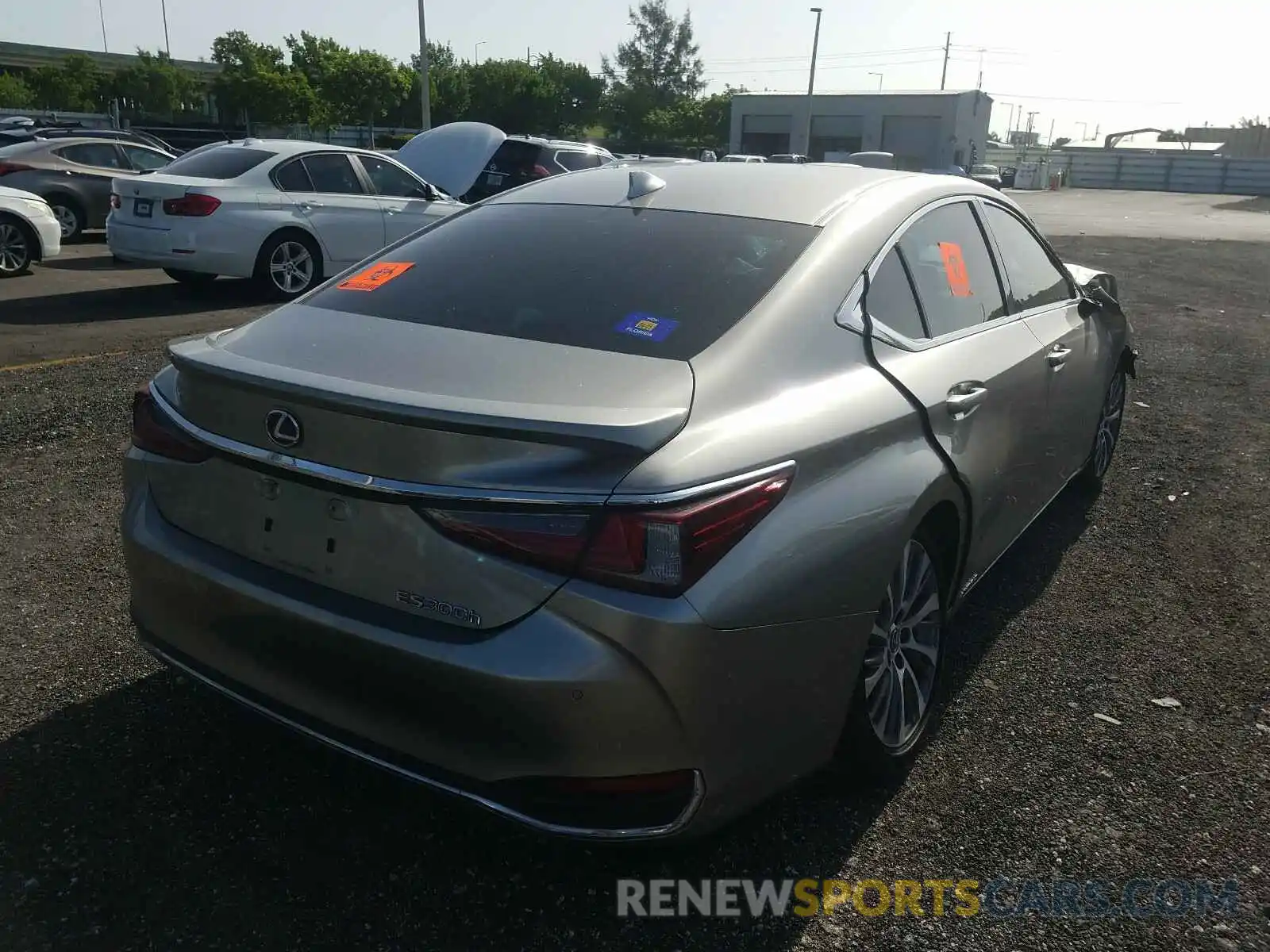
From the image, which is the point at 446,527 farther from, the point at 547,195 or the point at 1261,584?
the point at 1261,584

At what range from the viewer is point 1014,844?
2.72 metres

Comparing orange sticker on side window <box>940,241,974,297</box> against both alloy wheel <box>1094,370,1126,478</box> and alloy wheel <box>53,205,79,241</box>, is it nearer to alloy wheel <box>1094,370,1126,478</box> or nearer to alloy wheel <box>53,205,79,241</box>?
alloy wheel <box>1094,370,1126,478</box>

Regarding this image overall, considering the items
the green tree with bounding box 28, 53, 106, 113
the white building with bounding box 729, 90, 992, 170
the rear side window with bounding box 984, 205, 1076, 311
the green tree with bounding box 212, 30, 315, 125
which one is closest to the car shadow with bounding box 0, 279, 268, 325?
the rear side window with bounding box 984, 205, 1076, 311

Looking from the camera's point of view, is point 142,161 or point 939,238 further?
point 142,161

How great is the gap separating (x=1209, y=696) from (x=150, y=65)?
67340 millimetres

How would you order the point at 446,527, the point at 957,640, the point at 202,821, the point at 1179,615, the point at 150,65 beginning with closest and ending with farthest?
1. the point at 446,527
2. the point at 202,821
3. the point at 957,640
4. the point at 1179,615
5. the point at 150,65

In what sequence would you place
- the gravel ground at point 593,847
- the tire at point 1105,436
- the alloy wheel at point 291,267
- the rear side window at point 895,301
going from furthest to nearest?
the alloy wheel at point 291,267, the tire at point 1105,436, the rear side window at point 895,301, the gravel ground at point 593,847

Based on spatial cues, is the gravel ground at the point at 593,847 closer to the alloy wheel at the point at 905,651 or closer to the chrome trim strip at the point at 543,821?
the chrome trim strip at the point at 543,821

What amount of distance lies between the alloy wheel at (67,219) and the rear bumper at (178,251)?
545 cm

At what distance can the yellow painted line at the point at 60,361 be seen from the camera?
23.3 ft

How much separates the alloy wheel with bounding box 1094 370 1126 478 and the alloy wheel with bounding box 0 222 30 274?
1106 centimetres

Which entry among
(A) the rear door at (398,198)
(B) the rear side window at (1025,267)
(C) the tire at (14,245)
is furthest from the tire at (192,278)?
(B) the rear side window at (1025,267)

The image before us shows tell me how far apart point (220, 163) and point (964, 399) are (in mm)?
9512

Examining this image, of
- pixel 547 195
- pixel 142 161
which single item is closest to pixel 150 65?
pixel 142 161
